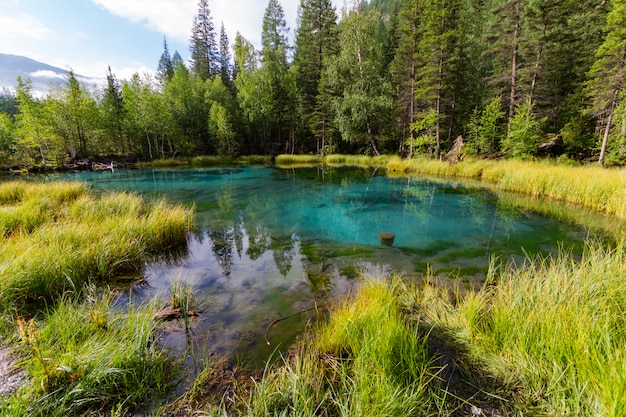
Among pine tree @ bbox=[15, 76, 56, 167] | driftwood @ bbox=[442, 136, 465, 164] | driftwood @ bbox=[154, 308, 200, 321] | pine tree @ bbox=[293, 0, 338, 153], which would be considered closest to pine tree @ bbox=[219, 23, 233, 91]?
pine tree @ bbox=[293, 0, 338, 153]

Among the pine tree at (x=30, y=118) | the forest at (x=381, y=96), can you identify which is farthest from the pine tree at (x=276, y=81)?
the pine tree at (x=30, y=118)

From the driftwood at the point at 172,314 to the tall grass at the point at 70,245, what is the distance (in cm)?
116

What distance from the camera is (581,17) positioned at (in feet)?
71.8

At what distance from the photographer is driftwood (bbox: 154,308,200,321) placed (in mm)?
3722

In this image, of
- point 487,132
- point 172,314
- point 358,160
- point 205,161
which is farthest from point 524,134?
point 205,161

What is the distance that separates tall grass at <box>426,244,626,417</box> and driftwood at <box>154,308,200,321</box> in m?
3.44

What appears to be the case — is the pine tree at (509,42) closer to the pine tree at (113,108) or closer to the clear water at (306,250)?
the clear water at (306,250)

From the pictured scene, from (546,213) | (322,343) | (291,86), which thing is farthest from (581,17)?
(322,343)

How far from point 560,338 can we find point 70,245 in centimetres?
694

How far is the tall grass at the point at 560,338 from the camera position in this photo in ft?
6.31

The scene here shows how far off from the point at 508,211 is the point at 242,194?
41.5 ft

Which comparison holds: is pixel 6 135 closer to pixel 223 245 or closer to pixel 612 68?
pixel 223 245

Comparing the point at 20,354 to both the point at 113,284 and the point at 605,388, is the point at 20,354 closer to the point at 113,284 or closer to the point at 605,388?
the point at 113,284

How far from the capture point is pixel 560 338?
7.70 feet
